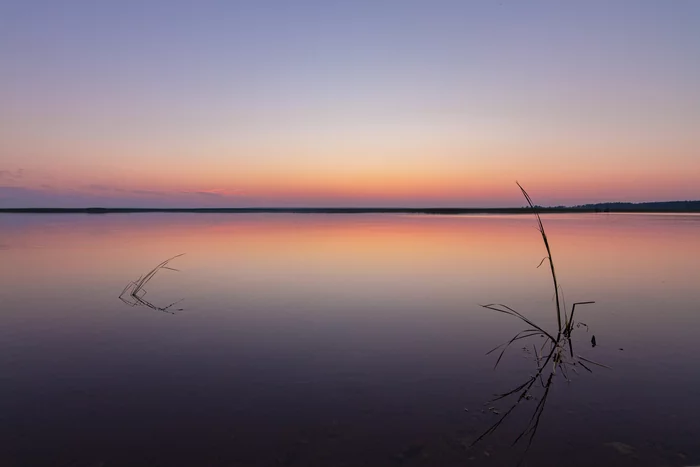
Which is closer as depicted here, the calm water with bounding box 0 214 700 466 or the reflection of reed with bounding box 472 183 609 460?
the calm water with bounding box 0 214 700 466

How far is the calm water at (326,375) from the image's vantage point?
6.67 m

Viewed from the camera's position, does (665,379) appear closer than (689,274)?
Yes

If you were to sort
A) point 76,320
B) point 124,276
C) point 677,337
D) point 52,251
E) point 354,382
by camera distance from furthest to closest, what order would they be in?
point 52,251, point 124,276, point 76,320, point 677,337, point 354,382

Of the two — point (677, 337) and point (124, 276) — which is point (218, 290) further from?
point (677, 337)

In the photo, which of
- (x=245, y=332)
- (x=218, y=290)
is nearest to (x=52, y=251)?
(x=218, y=290)

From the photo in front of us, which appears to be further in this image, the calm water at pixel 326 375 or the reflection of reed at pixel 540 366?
the reflection of reed at pixel 540 366

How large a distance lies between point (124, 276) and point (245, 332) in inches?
514

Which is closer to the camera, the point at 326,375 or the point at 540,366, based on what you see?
the point at 326,375

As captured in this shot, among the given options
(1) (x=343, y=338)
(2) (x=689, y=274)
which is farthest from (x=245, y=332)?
(2) (x=689, y=274)

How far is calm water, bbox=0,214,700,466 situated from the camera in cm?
667

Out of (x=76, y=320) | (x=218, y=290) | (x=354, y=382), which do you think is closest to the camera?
(x=354, y=382)

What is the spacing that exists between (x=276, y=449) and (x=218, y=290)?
538 inches

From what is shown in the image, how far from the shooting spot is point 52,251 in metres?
33.7

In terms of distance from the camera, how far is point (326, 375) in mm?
9555
